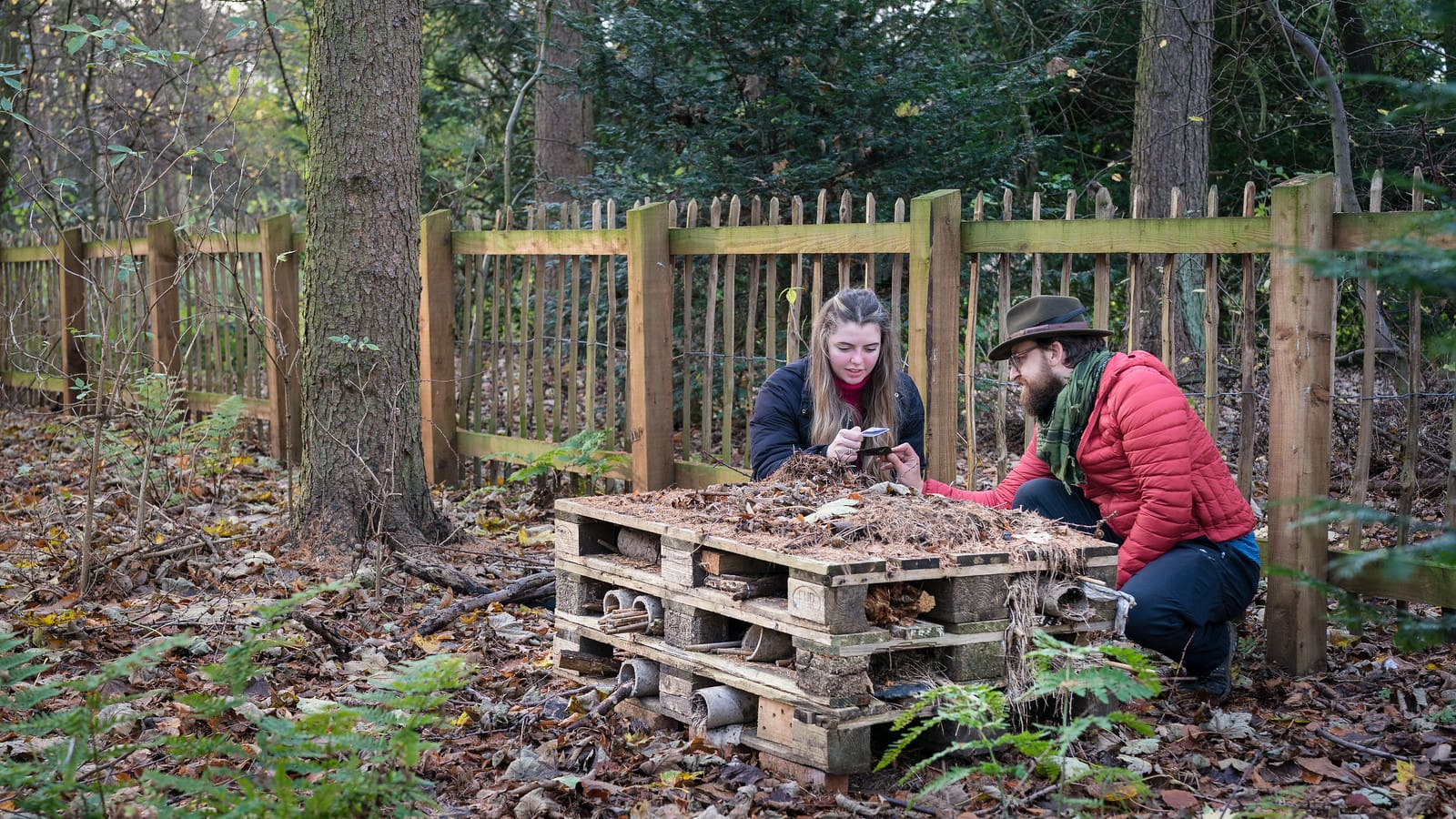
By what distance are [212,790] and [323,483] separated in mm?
3865

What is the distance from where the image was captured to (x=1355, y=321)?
9.51 metres

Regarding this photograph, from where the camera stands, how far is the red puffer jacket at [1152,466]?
4.28 m

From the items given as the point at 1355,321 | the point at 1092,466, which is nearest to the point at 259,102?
the point at 1355,321

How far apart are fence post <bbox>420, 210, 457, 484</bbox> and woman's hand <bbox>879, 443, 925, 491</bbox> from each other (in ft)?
15.1

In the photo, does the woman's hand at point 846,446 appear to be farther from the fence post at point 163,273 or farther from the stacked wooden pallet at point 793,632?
the fence post at point 163,273

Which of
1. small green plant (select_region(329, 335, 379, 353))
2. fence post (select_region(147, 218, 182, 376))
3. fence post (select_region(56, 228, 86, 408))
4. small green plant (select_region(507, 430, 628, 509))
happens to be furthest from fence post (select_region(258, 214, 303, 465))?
fence post (select_region(56, 228, 86, 408))

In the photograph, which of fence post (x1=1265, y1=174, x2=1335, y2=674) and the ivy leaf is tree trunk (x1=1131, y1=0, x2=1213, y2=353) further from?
the ivy leaf

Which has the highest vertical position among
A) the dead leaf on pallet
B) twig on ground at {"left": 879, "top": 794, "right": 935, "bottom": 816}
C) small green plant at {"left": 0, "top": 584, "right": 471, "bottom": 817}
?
the dead leaf on pallet

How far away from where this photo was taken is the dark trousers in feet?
14.1

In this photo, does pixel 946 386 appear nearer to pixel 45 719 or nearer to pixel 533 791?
pixel 533 791

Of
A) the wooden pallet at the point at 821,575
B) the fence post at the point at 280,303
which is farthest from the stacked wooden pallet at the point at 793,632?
the fence post at the point at 280,303

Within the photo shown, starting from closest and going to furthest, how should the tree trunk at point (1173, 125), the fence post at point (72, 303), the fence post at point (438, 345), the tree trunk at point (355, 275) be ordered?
the tree trunk at point (355, 275), the fence post at point (438, 345), the tree trunk at point (1173, 125), the fence post at point (72, 303)

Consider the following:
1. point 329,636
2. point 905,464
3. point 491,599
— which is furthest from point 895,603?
point 491,599

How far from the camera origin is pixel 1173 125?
999 cm
